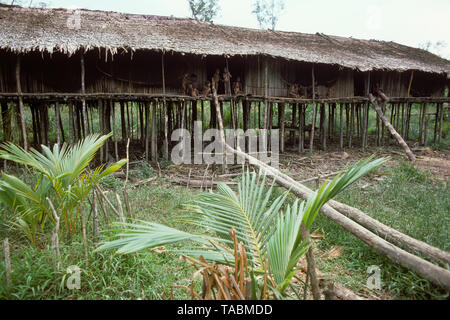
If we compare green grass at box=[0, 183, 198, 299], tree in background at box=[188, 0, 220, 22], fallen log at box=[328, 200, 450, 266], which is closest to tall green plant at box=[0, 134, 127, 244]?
green grass at box=[0, 183, 198, 299]

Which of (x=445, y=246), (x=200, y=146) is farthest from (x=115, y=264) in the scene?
(x=200, y=146)

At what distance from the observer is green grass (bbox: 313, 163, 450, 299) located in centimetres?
292

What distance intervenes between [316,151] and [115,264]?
37.3 ft

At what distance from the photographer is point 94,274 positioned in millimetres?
2883

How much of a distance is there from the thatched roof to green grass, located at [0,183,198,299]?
261 inches

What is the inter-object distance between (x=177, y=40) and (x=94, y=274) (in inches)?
334

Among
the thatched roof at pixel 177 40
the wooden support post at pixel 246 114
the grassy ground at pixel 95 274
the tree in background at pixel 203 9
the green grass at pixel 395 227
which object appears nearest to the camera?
the grassy ground at pixel 95 274

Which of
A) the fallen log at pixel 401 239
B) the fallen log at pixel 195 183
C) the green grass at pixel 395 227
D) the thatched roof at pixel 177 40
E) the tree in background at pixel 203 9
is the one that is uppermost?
the tree in background at pixel 203 9

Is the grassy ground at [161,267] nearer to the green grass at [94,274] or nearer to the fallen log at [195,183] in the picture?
the green grass at [94,274]

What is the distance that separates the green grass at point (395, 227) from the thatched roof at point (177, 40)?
6.19 meters

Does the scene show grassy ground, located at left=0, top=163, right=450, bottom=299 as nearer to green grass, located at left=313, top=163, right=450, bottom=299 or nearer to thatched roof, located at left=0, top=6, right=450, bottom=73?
green grass, located at left=313, top=163, right=450, bottom=299

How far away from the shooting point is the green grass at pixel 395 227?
2.92m

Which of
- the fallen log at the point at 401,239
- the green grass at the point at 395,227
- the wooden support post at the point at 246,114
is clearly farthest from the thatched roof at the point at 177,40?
the fallen log at the point at 401,239
